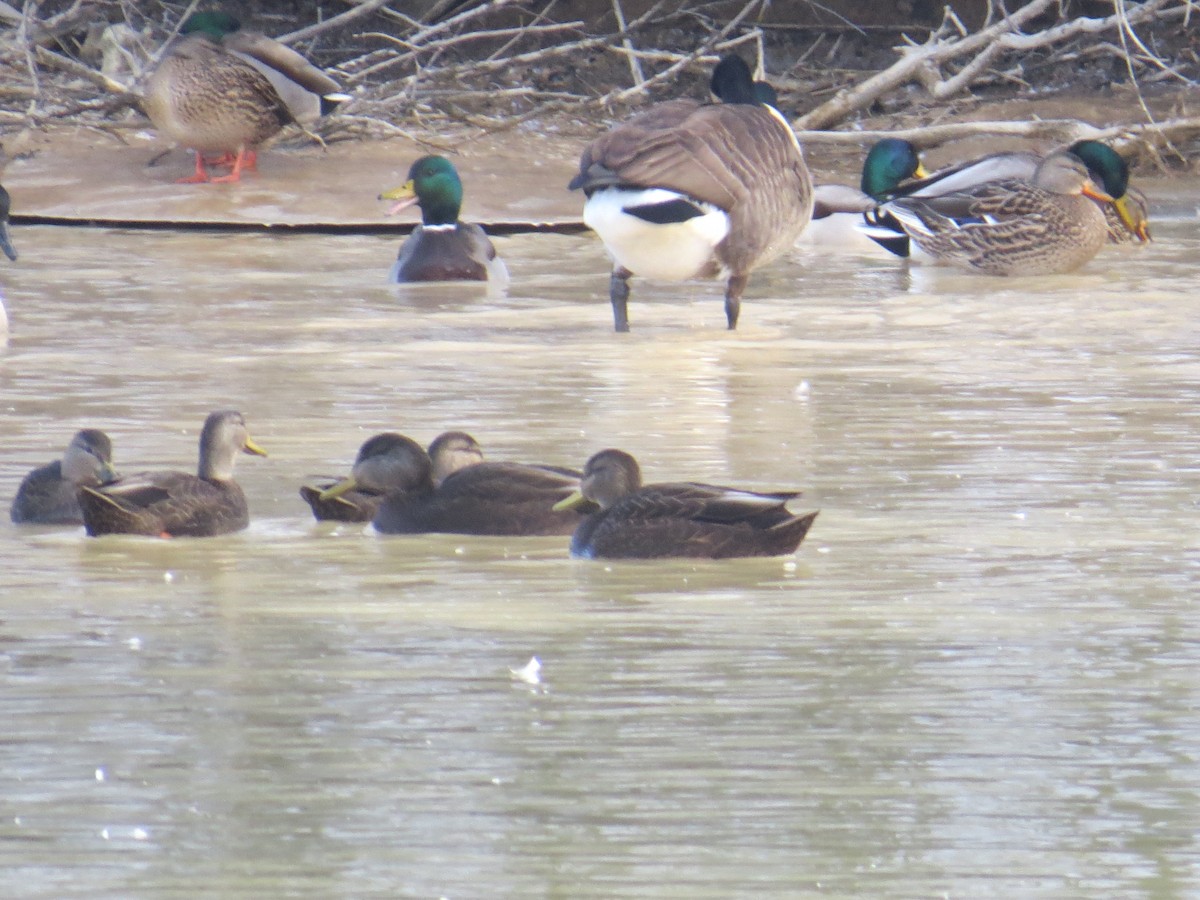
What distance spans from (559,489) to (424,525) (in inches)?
13.7

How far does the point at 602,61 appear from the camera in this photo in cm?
1900

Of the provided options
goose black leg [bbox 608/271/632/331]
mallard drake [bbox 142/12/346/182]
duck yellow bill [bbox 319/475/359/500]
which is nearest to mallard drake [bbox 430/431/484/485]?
duck yellow bill [bbox 319/475/359/500]

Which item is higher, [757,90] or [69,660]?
[757,90]

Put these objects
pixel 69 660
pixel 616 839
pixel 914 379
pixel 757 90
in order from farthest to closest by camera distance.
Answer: pixel 757 90 < pixel 914 379 < pixel 69 660 < pixel 616 839

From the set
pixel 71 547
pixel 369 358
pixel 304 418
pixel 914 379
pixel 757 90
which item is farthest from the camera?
pixel 757 90

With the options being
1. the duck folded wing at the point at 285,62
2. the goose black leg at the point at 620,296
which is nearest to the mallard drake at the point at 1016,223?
the goose black leg at the point at 620,296

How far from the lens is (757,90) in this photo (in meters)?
10.9

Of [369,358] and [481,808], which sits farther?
[369,358]

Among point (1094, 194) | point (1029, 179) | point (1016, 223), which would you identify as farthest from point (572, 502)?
point (1029, 179)

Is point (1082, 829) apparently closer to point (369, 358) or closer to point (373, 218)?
point (369, 358)

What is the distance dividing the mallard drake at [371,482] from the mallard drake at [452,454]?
0.54 ft

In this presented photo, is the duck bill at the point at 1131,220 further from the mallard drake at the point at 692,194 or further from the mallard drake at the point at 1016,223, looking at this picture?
the mallard drake at the point at 692,194

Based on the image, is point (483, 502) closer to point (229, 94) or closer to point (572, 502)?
point (572, 502)

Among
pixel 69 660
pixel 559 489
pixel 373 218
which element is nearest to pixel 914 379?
pixel 559 489
